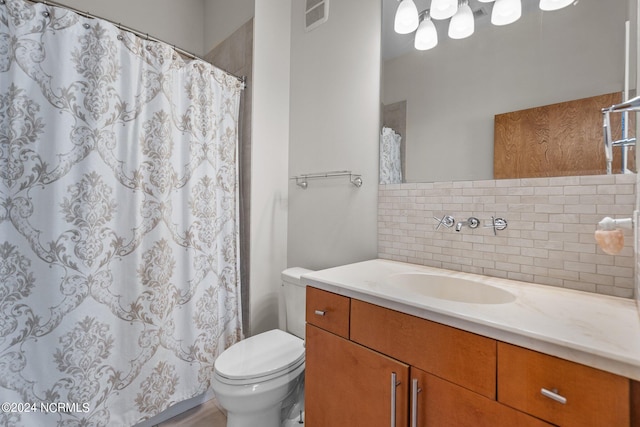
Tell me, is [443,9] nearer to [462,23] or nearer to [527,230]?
[462,23]

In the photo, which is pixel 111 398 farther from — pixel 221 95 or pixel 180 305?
pixel 221 95

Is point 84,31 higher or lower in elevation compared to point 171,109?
Answer: higher

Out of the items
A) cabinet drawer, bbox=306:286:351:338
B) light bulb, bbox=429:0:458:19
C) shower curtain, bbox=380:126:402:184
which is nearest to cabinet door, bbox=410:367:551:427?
cabinet drawer, bbox=306:286:351:338

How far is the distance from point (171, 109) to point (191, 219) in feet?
1.97

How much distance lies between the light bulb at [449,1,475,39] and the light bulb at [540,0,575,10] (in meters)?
0.24

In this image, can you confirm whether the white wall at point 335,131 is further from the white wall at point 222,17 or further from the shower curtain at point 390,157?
the white wall at point 222,17

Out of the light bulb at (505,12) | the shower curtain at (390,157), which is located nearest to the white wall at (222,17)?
the shower curtain at (390,157)

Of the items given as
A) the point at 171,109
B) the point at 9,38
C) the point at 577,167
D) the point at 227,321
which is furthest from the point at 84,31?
the point at 577,167

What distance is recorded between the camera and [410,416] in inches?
31.9

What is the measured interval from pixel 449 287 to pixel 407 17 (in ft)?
4.30

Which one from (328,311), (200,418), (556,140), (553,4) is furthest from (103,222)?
(553,4)

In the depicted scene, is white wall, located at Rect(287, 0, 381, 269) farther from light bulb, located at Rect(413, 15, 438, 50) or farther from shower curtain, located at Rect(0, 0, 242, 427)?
shower curtain, located at Rect(0, 0, 242, 427)

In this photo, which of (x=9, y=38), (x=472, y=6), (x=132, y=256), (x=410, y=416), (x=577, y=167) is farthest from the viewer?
(x=132, y=256)

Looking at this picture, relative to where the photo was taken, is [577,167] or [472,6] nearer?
[577,167]
